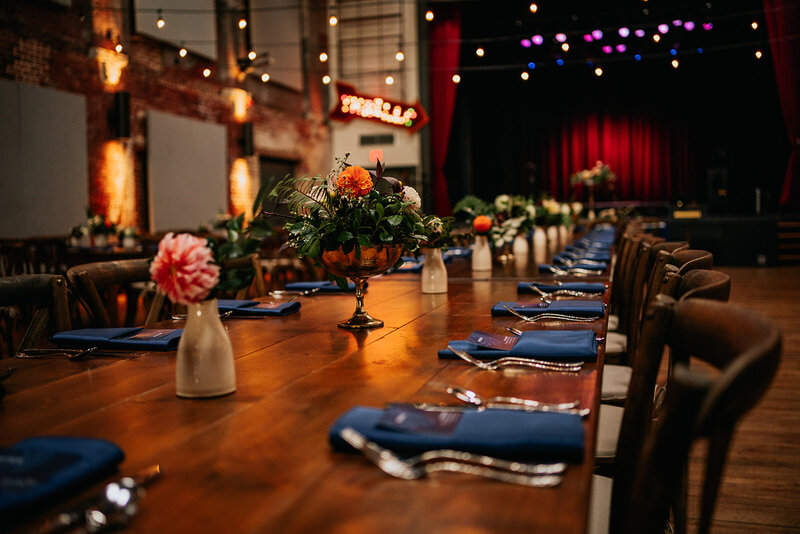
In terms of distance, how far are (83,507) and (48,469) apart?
12cm

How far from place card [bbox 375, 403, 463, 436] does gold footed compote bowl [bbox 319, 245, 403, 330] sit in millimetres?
952

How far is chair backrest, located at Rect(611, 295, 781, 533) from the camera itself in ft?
2.84

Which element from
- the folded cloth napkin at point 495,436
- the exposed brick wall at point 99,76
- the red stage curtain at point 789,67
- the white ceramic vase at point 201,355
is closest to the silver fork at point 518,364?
the folded cloth napkin at point 495,436

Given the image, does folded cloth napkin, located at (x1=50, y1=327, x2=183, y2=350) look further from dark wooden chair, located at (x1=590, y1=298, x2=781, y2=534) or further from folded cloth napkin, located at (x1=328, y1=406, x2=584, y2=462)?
dark wooden chair, located at (x1=590, y1=298, x2=781, y2=534)

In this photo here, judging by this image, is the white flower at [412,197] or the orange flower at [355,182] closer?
the orange flower at [355,182]

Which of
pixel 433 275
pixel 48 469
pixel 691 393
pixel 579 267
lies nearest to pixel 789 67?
pixel 579 267

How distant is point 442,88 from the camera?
46.8ft

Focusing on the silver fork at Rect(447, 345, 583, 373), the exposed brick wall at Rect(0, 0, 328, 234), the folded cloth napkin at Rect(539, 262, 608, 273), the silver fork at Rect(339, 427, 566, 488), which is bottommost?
the silver fork at Rect(339, 427, 566, 488)

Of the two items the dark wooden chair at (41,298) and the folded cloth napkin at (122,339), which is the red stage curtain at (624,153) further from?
the folded cloth napkin at (122,339)

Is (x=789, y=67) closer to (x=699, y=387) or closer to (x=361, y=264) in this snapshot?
(x=361, y=264)

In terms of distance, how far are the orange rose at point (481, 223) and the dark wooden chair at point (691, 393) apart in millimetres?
2123

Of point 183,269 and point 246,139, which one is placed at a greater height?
point 246,139

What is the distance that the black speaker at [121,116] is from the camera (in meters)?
8.37

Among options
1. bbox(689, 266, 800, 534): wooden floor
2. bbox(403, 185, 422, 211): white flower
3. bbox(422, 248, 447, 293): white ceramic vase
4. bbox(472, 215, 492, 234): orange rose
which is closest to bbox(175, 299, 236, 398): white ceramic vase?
bbox(403, 185, 422, 211): white flower
